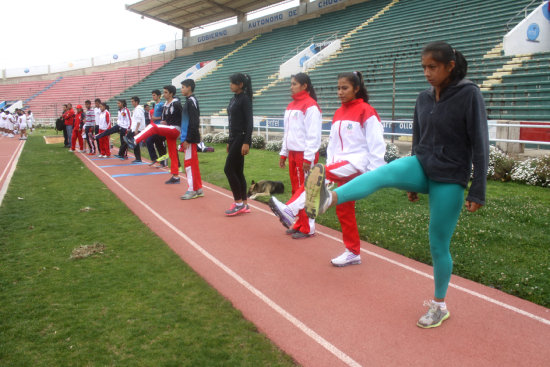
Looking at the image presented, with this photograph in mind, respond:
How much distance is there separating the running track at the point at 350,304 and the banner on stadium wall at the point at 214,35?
109 feet

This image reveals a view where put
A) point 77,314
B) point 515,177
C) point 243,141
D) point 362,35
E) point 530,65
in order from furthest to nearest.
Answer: point 362,35 < point 530,65 < point 515,177 < point 243,141 < point 77,314

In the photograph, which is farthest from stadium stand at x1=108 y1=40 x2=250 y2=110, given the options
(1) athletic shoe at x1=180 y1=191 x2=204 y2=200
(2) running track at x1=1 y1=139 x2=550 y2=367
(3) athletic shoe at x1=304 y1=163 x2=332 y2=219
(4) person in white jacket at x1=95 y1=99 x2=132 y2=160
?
(3) athletic shoe at x1=304 y1=163 x2=332 y2=219

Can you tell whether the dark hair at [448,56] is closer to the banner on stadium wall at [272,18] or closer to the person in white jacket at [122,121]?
the person in white jacket at [122,121]

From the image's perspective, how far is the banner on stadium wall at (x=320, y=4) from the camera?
28819mm

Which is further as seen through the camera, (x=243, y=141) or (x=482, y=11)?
(x=482, y=11)

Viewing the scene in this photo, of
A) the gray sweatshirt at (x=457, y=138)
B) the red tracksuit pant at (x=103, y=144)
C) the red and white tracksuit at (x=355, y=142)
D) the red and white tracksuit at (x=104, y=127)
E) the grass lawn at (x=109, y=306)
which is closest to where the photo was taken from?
the gray sweatshirt at (x=457, y=138)

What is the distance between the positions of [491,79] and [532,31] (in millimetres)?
2260

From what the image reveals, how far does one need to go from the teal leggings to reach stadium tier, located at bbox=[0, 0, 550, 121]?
35.4 feet

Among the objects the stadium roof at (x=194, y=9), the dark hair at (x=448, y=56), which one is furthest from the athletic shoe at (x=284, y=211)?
the stadium roof at (x=194, y=9)

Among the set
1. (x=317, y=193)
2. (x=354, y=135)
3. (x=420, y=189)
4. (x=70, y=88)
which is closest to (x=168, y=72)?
(x=70, y=88)

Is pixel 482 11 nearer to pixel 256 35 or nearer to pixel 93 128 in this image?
pixel 93 128

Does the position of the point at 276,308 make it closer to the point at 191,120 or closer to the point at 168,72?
the point at 191,120

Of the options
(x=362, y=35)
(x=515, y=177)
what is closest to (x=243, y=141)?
(x=515, y=177)

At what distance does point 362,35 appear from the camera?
914 inches
